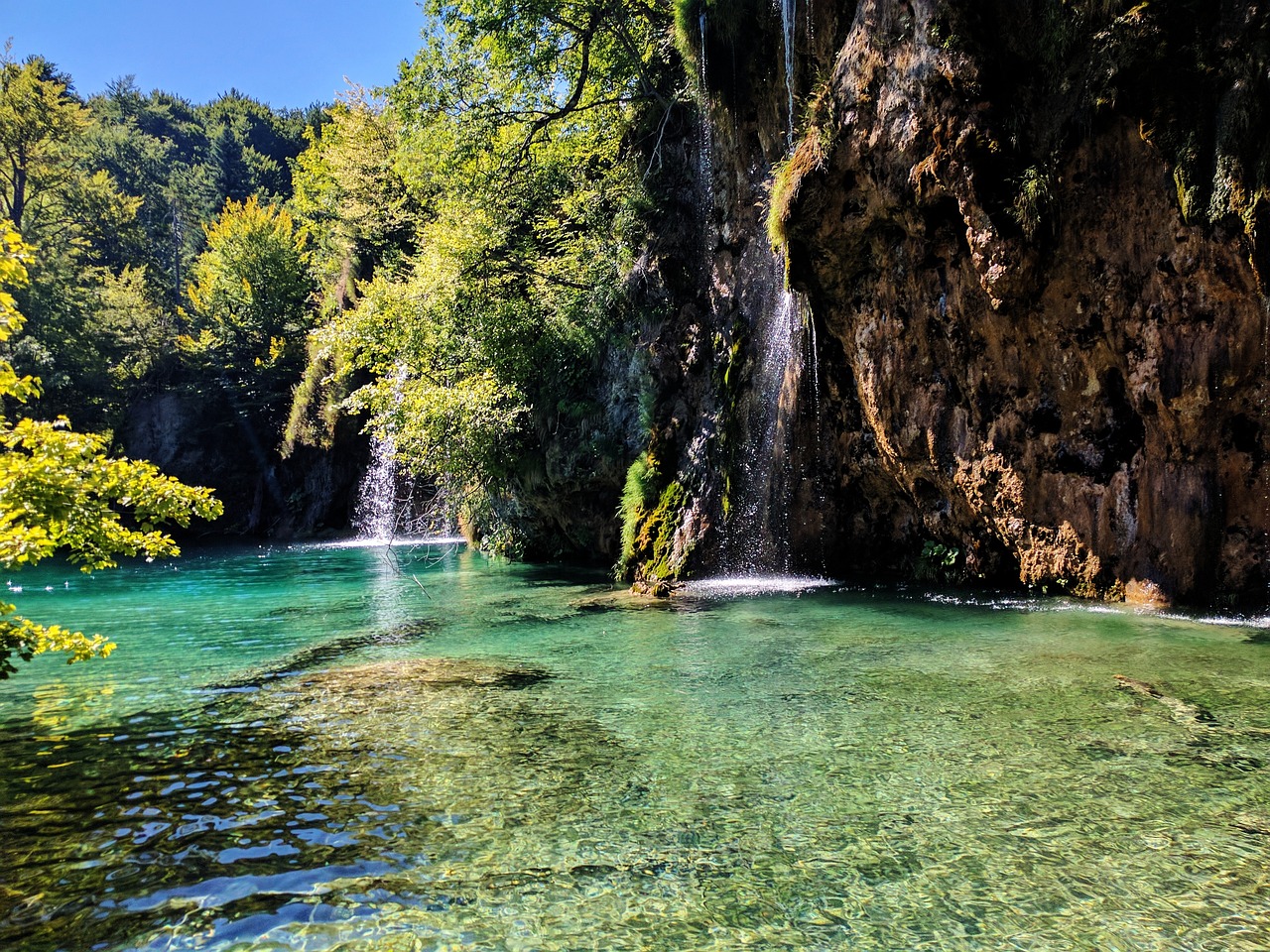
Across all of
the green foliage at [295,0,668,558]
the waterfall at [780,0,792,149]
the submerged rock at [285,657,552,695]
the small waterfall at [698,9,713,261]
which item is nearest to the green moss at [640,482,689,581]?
the green foliage at [295,0,668,558]

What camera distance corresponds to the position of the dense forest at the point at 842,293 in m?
9.30

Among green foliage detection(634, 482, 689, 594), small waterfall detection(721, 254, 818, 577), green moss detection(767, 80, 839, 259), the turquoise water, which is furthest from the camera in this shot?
green foliage detection(634, 482, 689, 594)

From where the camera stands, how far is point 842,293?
1248 centimetres

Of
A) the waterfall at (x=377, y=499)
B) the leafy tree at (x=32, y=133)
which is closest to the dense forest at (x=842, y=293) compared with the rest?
the waterfall at (x=377, y=499)

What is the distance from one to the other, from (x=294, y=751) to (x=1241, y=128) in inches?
414

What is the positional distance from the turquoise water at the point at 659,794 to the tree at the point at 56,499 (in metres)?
0.99

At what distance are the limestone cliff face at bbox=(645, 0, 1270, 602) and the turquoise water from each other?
1939 mm

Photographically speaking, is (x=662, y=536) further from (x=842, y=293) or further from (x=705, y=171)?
(x=705, y=171)

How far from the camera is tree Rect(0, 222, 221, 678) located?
15.6 feet

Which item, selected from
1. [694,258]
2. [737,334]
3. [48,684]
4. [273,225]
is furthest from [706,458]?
[273,225]

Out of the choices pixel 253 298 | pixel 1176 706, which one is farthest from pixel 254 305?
pixel 1176 706

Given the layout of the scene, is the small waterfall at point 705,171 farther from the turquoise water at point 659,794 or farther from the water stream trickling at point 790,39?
the turquoise water at point 659,794

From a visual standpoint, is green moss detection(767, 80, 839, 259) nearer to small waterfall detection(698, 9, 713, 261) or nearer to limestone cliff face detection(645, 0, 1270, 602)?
limestone cliff face detection(645, 0, 1270, 602)

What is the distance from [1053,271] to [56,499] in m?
10.5
